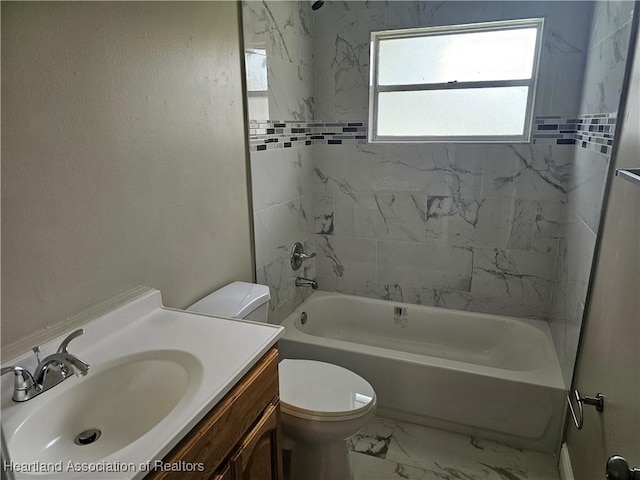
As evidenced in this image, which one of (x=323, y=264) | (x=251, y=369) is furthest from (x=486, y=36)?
(x=251, y=369)

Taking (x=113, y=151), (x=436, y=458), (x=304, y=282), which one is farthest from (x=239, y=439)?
(x=304, y=282)

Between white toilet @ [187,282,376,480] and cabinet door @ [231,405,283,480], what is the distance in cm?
22

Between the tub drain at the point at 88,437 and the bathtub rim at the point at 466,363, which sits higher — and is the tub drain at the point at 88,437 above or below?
above

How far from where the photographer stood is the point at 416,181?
2.62m

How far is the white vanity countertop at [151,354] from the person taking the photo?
32.5 inches

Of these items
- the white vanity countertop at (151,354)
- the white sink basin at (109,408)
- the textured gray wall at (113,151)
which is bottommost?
the white sink basin at (109,408)

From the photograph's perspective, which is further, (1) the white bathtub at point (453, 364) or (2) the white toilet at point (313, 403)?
(1) the white bathtub at point (453, 364)

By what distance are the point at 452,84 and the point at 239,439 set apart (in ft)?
7.57

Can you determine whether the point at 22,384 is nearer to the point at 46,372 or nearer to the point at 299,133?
Result: the point at 46,372

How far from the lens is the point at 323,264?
3.00 meters

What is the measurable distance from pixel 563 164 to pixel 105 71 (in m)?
2.29

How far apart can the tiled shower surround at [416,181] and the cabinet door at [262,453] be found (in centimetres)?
98

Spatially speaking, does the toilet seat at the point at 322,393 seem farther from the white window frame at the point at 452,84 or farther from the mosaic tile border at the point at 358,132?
the white window frame at the point at 452,84

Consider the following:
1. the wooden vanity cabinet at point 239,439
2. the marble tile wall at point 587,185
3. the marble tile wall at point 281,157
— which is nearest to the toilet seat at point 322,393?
the wooden vanity cabinet at point 239,439
